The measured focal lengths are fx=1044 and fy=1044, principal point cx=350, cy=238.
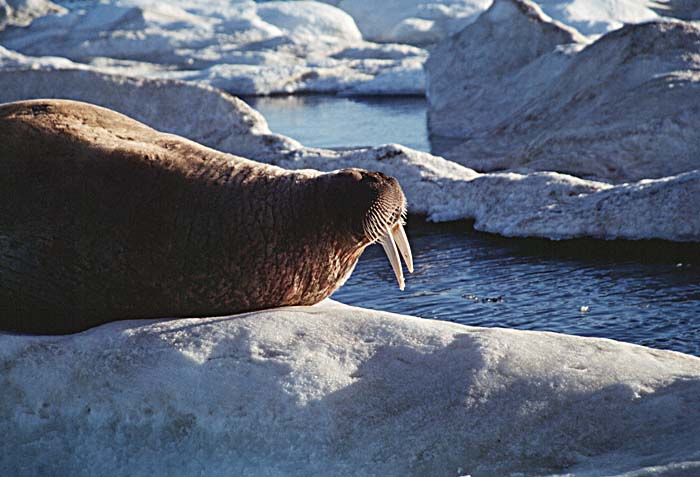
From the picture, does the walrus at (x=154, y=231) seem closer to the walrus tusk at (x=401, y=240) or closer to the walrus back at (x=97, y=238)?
the walrus back at (x=97, y=238)

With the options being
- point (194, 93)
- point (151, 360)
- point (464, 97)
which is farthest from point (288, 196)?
point (464, 97)

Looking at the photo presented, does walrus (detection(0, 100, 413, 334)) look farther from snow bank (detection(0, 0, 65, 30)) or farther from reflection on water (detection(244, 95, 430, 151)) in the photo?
snow bank (detection(0, 0, 65, 30))

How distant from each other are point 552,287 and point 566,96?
7371 mm

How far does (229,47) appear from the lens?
3922cm

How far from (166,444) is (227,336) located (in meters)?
0.52

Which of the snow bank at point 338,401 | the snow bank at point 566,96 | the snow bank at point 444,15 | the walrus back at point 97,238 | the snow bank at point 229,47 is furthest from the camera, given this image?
the snow bank at point 444,15

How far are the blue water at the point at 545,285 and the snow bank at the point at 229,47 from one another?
19966 millimetres

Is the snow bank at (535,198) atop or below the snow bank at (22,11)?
atop

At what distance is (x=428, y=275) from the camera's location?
8.67m

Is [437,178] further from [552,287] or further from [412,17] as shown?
[412,17]

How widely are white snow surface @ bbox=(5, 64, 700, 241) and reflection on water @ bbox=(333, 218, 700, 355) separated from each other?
0.23 metres

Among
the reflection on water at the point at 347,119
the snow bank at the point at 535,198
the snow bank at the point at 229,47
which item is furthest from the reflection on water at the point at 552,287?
the snow bank at the point at 229,47

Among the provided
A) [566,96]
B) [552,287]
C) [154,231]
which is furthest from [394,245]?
[566,96]

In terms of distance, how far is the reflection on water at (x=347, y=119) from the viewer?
731 inches
